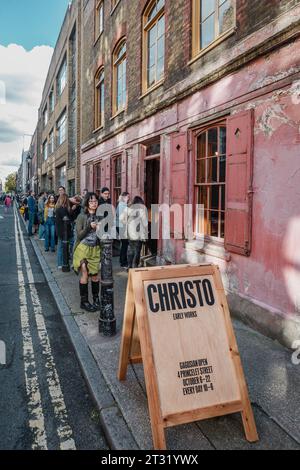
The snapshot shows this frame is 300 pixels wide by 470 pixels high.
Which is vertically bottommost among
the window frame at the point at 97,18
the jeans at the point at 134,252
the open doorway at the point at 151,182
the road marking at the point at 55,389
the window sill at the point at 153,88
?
the road marking at the point at 55,389

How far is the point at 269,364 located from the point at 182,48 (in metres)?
6.54

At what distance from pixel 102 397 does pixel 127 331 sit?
64 cm

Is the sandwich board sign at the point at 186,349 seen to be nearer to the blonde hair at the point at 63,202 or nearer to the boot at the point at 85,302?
the boot at the point at 85,302

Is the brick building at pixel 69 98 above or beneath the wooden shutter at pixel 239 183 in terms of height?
above

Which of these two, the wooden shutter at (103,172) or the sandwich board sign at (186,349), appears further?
the wooden shutter at (103,172)

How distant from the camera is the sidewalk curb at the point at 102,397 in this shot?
290 cm

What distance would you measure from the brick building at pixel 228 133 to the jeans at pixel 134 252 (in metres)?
0.53

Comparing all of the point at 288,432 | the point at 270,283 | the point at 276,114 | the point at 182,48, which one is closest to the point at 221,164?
the point at 276,114

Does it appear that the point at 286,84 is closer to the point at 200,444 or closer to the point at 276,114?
the point at 276,114

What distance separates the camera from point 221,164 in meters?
6.49

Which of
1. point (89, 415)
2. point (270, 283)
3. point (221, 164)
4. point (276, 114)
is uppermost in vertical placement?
point (276, 114)

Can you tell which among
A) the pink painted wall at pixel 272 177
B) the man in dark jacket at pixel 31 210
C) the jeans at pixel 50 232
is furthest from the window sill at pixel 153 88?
the man in dark jacket at pixel 31 210

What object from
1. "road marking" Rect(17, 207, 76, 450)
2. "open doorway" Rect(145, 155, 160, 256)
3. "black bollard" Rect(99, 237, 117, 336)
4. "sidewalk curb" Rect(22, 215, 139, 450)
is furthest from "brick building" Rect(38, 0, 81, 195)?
"sidewalk curb" Rect(22, 215, 139, 450)

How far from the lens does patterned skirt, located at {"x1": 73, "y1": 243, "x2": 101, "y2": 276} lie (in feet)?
19.4
